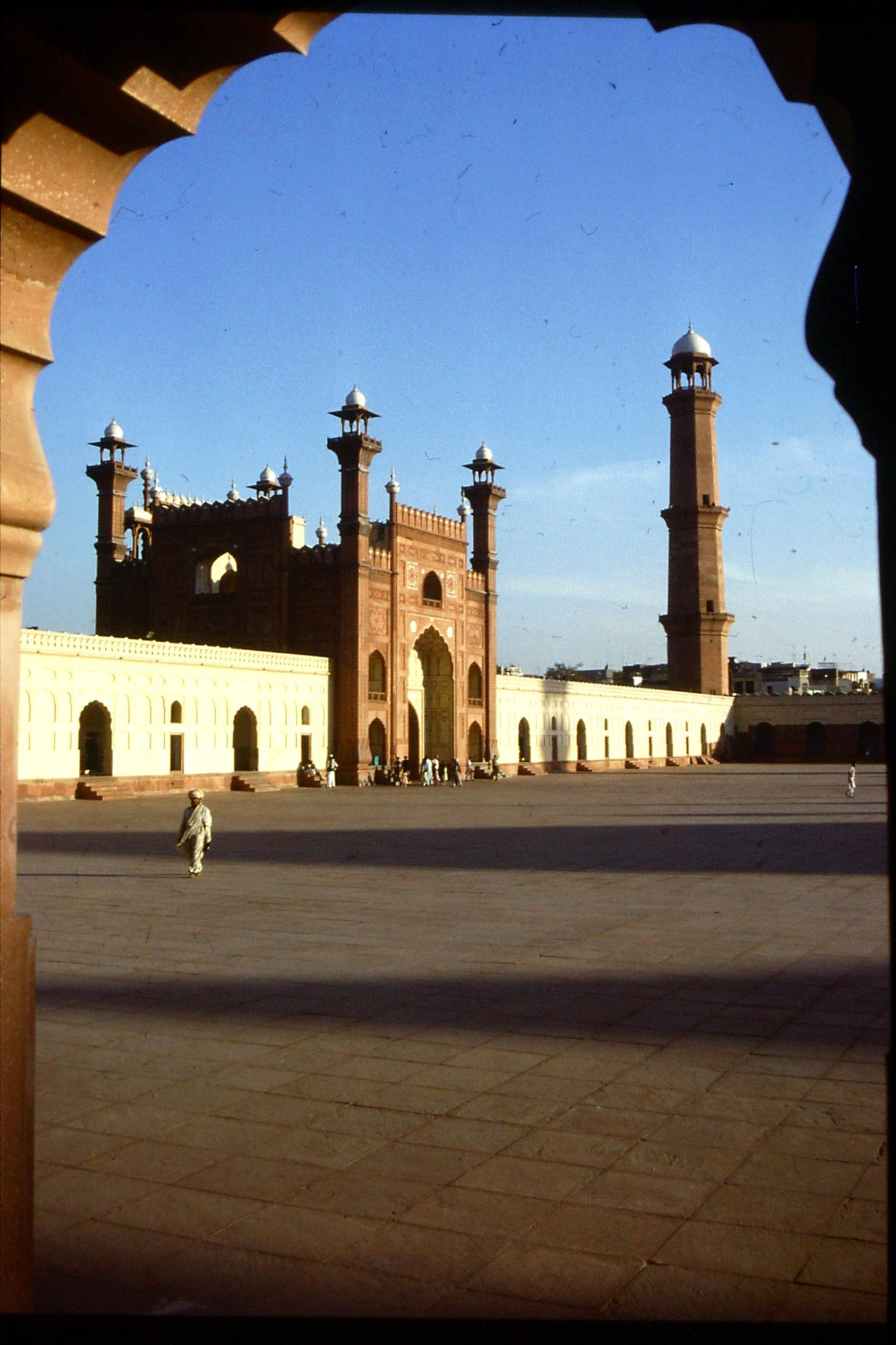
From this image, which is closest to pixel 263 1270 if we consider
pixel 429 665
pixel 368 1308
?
→ pixel 368 1308

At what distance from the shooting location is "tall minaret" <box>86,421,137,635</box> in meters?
35.8

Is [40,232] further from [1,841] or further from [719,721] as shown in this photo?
[719,721]

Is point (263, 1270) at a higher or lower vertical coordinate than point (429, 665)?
lower

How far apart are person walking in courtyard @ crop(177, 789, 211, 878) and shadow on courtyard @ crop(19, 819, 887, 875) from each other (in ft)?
4.82

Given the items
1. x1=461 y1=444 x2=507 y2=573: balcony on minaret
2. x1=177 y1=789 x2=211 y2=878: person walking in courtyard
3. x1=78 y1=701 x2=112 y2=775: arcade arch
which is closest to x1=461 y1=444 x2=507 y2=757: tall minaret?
x1=461 y1=444 x2=507 y2=573: balcony on minaret

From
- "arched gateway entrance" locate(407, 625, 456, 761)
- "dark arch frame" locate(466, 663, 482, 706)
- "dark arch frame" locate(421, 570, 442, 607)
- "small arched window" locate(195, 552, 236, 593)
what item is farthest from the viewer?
"dark arch frame" locate(466, 663, 482, 706)

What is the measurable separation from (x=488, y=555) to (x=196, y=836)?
29.8 meters

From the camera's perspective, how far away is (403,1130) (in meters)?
3.81

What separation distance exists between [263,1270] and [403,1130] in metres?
1.07

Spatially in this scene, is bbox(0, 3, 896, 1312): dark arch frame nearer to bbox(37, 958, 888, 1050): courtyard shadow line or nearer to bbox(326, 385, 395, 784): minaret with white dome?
bbox(37, 958, 888, 1050): courtyard shadow line

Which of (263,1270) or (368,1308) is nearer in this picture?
(368,1308)

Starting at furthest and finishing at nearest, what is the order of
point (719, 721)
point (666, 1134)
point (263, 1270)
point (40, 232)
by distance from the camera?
point (719, 721)
point (666, 1134)
point (263, 1270)
point (40, 232)

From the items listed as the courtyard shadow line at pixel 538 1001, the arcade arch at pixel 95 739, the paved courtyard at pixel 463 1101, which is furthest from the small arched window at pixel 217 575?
the courtyard shadow line at pixel 538 1001

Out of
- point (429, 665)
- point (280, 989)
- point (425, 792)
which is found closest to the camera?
point (280, 989)
